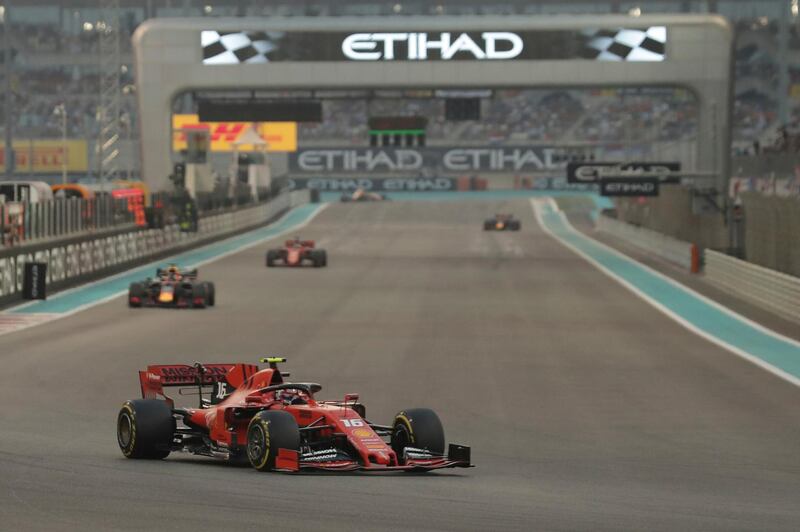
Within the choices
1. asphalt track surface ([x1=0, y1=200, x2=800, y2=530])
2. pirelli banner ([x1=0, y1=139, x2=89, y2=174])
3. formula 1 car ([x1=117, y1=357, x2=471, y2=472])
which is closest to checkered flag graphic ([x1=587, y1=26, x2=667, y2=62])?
asphalt track surface ([x1=0, y1=200, x2=800, y2=530])

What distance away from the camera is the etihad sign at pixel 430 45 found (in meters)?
54.3

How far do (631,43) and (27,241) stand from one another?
25.0 m

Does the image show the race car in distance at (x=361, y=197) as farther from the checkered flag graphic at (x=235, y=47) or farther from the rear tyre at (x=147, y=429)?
the rear tyre at (x=147, y=429)

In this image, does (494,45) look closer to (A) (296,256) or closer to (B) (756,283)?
(A) (296,256)

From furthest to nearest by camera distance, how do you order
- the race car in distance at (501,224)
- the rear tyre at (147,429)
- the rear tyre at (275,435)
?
the race car in distance at (501,224) < the rear tyre at (147,429) < the rear tyre at (275,435)

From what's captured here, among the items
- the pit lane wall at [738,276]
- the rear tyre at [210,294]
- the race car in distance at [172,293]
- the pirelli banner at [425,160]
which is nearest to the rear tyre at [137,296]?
the race car in distance at [172,293]

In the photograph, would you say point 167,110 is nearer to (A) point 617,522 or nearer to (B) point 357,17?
(B) point 357,17

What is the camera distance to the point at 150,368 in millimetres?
14055

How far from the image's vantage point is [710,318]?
3331 centimetres

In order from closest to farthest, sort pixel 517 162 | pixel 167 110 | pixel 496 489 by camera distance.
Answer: pixel 496 489
pixel 167 110
pixel 517 162

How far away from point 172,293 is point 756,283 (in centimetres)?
1370

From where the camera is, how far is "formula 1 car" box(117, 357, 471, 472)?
12.1 m

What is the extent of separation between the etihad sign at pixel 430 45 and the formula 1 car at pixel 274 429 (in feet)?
135

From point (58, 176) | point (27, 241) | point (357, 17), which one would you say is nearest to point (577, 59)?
point (357, 17)
